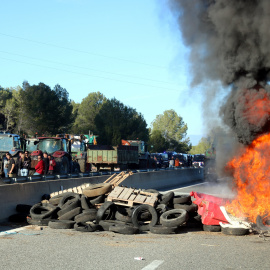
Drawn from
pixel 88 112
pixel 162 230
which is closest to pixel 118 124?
pixel 88 112

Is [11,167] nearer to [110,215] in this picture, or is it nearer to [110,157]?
[110,215]

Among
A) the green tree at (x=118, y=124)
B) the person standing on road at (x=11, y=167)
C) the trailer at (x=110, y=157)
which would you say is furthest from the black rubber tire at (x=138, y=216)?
the green tree at (x=118, y=124)

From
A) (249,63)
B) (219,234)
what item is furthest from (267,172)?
(249,63)

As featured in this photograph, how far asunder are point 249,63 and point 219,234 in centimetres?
425

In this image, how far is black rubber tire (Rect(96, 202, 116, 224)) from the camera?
11633 mm

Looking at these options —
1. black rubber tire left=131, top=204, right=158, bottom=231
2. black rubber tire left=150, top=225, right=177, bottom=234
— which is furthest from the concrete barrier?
black rubber tire left=150, top=225, right=177, bottom=234

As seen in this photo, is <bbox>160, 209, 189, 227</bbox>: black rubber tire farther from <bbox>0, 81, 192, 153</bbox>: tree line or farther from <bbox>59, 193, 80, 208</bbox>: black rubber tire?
<bbox>0, 81, 192, 153</bbox>: tree line

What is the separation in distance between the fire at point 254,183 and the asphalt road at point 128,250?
776 mm

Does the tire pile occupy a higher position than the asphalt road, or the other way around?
the tire pile

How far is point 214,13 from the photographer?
12078 mm

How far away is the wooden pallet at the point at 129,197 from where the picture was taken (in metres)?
12.6

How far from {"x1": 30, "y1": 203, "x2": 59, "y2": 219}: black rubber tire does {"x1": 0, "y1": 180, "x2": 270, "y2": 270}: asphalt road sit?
0.53 metres

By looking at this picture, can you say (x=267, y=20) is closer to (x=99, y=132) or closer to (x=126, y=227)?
(x=126, y=227)

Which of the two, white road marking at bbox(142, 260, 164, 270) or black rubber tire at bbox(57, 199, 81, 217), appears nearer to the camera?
white road marking at bbox(142, 260, 164, 270)
